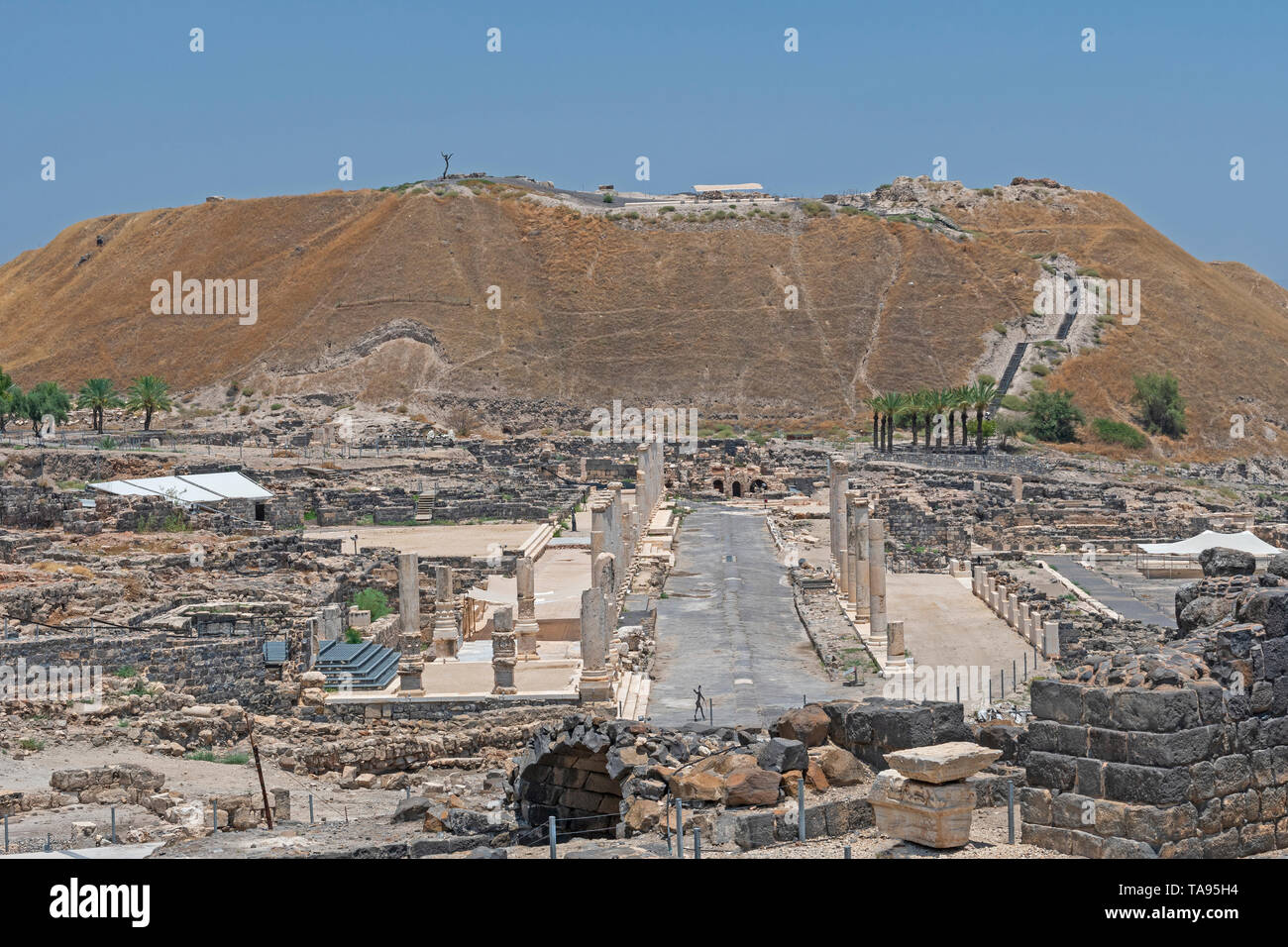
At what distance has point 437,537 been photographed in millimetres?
43469

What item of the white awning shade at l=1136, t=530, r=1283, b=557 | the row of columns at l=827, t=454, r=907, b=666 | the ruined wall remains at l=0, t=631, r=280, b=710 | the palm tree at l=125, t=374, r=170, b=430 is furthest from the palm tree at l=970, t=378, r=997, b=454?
the ruined wall remains at l=0, t=631, r=280, b=710

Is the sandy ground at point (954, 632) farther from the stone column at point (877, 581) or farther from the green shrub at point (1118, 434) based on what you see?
the green shrub at point (1118, 434)

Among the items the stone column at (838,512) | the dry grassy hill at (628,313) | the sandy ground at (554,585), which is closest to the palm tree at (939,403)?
the dry grassy hill at (628,313)

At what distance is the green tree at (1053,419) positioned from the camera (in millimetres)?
85000

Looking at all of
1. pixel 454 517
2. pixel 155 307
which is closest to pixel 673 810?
pixel 454 517

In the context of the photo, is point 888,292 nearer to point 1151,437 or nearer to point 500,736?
point 1151,437

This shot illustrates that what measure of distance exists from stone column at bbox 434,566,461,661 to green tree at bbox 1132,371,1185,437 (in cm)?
6922

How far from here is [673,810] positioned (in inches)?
500

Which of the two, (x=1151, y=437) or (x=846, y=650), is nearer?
(x=846, y=650)

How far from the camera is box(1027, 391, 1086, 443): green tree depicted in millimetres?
85000

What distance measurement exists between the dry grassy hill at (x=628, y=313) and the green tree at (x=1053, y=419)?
5.59 meters

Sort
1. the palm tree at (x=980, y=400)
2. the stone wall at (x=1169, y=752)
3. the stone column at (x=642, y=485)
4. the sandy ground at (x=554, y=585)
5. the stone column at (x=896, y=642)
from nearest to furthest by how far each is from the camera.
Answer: the stone wall at (x=1169, y=752), the stone column at (x=896, y=642), the sandy ground at (x=554, y=585), the stone column at (x=642, y=485), the palm tree at (x=980, y=400)

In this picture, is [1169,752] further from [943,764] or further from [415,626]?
[415,626]
